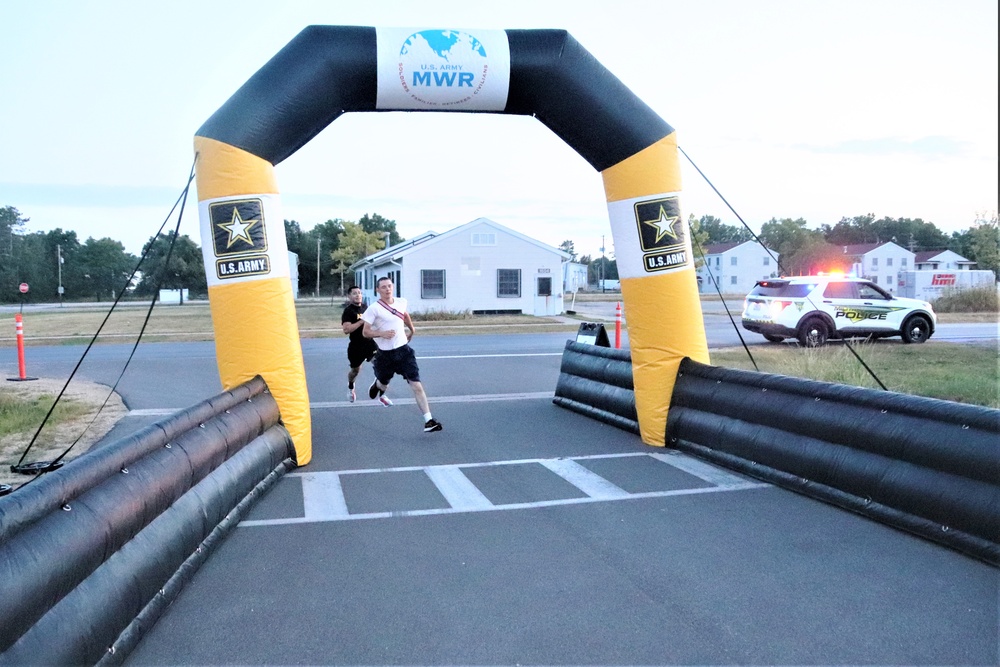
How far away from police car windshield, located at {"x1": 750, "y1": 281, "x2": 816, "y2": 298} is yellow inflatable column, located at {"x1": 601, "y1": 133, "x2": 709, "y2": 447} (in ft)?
37.8

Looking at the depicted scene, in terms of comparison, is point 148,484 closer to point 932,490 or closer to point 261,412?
point 261,412

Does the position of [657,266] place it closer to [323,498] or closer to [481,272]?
[323,498]

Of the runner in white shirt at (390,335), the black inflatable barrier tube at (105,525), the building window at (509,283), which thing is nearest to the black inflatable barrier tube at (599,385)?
the runner in white shirt at (390,335)

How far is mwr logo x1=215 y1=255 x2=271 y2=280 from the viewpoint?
7.51m

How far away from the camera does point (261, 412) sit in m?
6.86

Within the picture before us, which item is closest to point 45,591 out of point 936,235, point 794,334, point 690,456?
point 690,456

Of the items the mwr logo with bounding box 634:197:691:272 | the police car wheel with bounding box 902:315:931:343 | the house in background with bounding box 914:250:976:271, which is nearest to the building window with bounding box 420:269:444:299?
the police car wheel with bounding box 902:315:931:343

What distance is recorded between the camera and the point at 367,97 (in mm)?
7930

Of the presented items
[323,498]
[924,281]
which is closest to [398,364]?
[323,498]

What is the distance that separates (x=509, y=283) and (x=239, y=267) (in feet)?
97.9

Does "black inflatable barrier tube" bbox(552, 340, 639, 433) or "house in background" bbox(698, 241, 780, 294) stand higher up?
"house in background" bbox(698, 241, 780, 294)

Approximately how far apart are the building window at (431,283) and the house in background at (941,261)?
67.8 metres

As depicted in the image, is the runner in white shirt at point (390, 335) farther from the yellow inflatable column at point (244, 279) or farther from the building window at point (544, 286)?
the building window at point (544, 286)

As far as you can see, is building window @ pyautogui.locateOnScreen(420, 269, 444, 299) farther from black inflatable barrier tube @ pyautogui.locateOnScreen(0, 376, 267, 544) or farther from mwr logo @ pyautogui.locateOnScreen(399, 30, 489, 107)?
black inflatable barrier tube @ pyautogui.locateOnScreen(0, 376, 267, 544)
